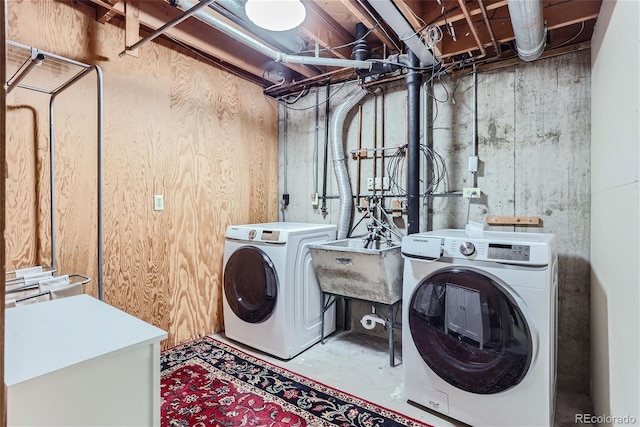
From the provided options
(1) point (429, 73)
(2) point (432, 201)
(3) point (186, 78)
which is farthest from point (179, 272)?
(1) point (429, 73)

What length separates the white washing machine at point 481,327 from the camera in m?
1.52

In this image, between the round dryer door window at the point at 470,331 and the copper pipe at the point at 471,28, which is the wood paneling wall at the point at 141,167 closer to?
the round dryer door window at the point at 470,331

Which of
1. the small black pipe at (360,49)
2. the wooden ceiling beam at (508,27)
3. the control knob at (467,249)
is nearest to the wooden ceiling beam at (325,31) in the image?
the small black pipe at (360,49)

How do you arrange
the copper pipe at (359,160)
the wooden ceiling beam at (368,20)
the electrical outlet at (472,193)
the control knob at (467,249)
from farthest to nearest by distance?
the copper pipe at (359,160) → the electrical outlet at (472,193) → the wooden ceiling beam at (368,20) → the control knob at (467,249)

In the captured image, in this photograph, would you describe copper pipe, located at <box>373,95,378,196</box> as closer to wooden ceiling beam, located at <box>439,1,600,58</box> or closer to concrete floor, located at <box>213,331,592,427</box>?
wooden ceiling beam, located at <box>439,1,600,58</box>

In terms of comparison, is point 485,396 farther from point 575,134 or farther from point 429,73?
point 429,73

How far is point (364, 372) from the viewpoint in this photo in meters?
2.28

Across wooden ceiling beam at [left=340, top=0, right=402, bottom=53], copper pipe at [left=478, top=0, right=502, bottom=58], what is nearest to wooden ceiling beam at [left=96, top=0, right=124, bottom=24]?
wooden ceiling beam at [left=340, top=0, right=402, bottom=53]

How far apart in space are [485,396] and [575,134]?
171 centimetres

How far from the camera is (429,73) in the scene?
263cm

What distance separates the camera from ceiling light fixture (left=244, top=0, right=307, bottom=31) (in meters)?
1.57

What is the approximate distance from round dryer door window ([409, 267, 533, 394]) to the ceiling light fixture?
60.1 inches

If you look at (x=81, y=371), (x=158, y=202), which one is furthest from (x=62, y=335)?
(x=158, y=202)

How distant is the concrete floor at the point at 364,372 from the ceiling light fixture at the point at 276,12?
2.16m
